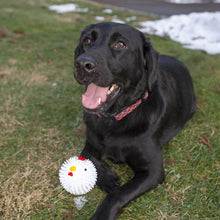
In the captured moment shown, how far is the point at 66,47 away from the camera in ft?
19.2

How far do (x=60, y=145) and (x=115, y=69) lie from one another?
1.25 meters

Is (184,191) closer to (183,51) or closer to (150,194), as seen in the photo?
(150,194)

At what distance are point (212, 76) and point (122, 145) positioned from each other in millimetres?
3037

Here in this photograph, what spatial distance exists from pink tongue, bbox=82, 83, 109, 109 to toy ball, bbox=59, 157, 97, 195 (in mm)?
505

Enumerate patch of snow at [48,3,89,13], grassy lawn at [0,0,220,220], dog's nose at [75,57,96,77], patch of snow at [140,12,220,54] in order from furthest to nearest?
patch of snow at [48,3,89,13]
patch of snow at [140,12,220,54]
grassy lawn at [0,0,220,220]
dog's nose at [75,57,96,77]

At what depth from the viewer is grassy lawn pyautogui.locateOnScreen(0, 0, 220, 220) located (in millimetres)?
2133

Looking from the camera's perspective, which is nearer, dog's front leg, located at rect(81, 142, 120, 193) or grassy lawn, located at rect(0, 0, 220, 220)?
grassy lawn, located at rect(0, 0, 220, 220)

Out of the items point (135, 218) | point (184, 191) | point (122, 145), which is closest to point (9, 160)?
point (122, 145)

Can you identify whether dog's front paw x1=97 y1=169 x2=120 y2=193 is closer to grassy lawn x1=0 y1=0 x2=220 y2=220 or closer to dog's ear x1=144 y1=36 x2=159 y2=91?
grassy lawn x1=0 y1=0 x2=220 y2=220

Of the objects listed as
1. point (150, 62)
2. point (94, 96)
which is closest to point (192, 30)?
point (150, 62)

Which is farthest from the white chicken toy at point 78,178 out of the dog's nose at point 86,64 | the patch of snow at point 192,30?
the patch of snow at point 192,30

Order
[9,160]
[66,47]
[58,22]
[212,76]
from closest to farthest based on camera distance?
[9,160] < [212,76] < [66,47] < [58,22]

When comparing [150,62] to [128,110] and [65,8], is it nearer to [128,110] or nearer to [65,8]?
[128,110]

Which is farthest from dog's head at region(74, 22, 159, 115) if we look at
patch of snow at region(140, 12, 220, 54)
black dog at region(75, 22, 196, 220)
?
patch of snow at region(140, 12, 220, 54)
